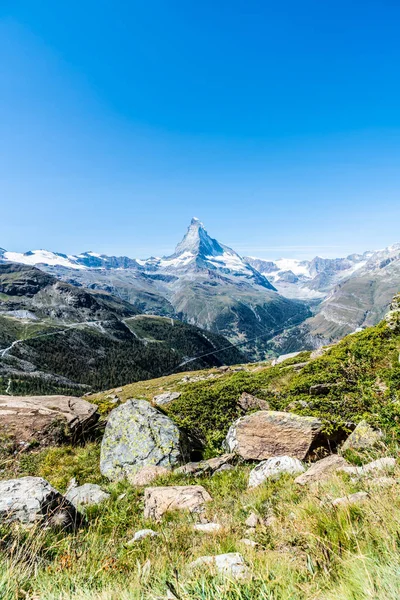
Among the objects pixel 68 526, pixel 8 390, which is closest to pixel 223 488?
pixel 68 526

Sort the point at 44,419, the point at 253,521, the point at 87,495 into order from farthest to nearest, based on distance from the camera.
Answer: the point at 44,419 → the point at 87,495 → the point at 253,521

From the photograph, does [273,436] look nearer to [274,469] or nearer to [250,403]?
[274,469]

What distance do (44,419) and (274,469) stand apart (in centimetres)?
1327

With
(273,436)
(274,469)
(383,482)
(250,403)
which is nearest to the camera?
(383,482)

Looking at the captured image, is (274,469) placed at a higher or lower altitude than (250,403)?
higher

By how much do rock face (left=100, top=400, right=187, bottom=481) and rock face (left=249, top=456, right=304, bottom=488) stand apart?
14.9 feet

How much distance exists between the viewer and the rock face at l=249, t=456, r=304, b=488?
876cm

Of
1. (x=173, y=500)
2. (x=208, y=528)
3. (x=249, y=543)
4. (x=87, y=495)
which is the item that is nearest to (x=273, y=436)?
(x=173, y=500)

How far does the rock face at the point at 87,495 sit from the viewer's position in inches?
354

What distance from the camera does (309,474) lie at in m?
7.62

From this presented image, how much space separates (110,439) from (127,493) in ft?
16.2

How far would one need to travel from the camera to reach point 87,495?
9602 mm

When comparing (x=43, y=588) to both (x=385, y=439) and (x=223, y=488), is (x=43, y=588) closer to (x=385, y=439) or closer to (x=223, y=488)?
(x=223, y=488)

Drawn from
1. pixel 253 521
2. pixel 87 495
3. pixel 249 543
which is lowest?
pixel 87 495
